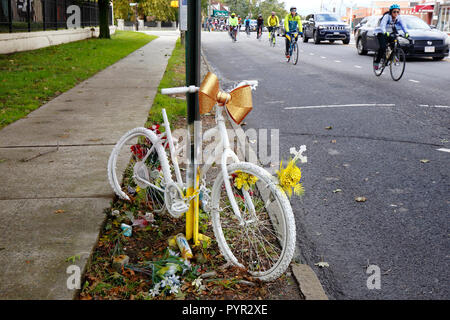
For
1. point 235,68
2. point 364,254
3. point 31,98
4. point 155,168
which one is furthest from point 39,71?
point 364,254

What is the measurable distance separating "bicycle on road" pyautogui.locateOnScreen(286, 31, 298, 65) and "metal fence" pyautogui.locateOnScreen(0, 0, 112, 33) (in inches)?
393

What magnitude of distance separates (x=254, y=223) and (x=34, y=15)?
67.1 ft

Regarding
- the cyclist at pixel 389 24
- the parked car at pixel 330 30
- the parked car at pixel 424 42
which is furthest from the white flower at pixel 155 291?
the parked car at pixel 330 30

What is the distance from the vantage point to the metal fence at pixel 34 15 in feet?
58.2

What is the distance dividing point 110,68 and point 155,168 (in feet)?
36.4

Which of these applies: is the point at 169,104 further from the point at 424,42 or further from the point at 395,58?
the point at 424,42

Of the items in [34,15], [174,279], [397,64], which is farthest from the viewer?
[34,15]

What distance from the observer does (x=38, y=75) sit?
A: 470 inches

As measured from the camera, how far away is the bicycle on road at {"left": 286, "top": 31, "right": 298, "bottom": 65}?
1662 cm

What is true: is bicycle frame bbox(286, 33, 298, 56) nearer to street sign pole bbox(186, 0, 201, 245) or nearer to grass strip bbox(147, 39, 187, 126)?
grass strip bbox(147, 39, 187, 126)

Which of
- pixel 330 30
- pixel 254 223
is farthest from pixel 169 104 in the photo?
pixel 330 30

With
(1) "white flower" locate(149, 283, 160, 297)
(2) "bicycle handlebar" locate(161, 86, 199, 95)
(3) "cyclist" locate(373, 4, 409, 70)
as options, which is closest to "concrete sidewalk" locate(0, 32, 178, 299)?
(1) "white flower" locate(149, 283, 160, 297)
